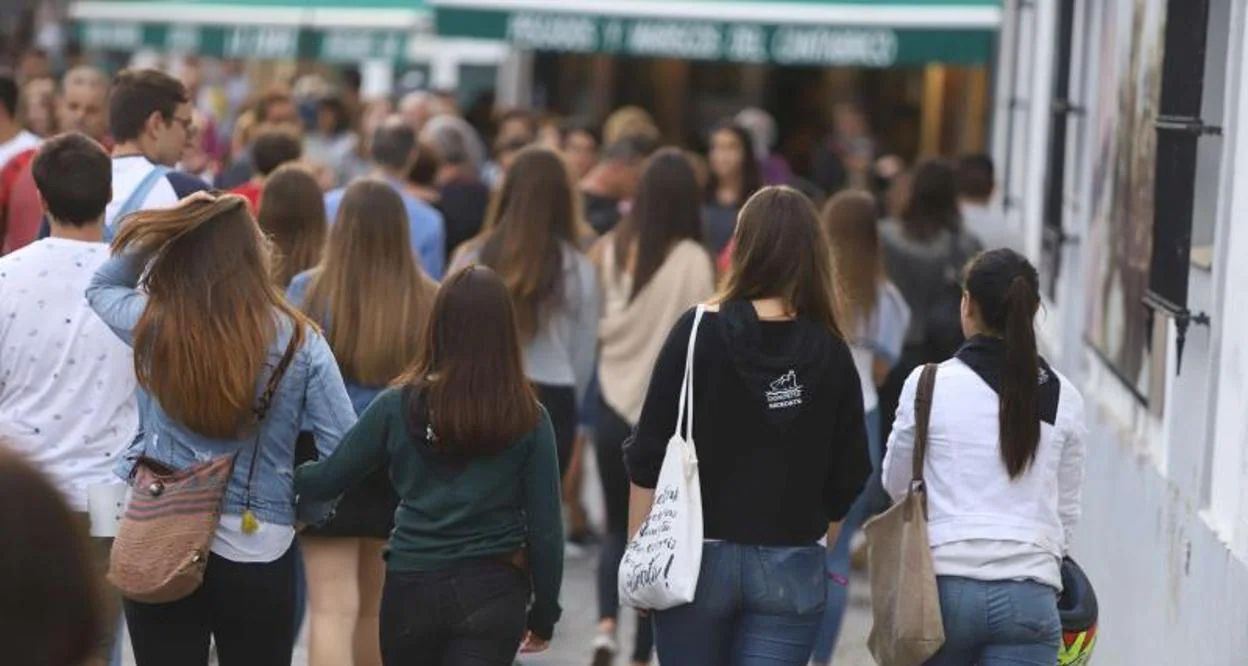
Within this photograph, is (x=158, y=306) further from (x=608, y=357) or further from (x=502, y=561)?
(x=608, y=357)

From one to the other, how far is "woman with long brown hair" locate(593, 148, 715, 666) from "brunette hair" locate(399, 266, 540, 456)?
9.84 feet

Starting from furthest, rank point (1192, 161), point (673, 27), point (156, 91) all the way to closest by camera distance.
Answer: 1. point (673, 27)
2. point (156, 91)
3. point (1192, 161)

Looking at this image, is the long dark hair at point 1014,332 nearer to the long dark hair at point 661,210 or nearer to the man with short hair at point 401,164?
the long dark hair at point 661,210

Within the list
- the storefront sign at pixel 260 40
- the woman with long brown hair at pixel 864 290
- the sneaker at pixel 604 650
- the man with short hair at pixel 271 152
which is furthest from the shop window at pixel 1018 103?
the storefront sign at pixel 260 40

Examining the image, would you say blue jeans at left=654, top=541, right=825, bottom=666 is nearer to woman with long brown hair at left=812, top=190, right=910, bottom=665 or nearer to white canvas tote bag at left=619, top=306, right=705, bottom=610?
white canvas tote bag at left=619, top=306, right=705, bottom=610

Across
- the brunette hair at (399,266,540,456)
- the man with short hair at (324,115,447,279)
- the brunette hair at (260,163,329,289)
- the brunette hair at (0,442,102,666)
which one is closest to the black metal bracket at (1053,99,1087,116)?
the man with short hair at (324,115,447,279)

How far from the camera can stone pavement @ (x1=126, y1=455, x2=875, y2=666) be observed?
354 inches

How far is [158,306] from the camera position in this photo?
5809mm

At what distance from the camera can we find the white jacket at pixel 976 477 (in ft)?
18.5

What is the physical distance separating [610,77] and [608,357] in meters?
15.5

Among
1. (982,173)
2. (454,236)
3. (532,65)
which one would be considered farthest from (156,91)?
(532,65)

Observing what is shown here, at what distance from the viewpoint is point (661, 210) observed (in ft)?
29.2

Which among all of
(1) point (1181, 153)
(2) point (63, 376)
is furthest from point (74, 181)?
(1) point (1181, 153)

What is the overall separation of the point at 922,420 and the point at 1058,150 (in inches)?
253
